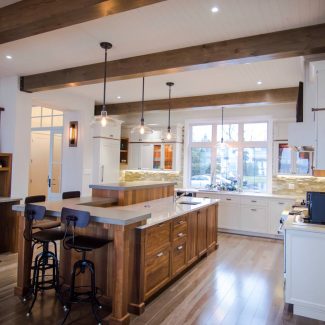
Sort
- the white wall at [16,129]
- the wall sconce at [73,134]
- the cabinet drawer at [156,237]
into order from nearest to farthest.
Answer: the cabinet drawer at [156,237] → the white wall at [16,129] → the wall sconce at [73,134]

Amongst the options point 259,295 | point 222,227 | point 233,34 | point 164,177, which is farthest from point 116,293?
point 164,177

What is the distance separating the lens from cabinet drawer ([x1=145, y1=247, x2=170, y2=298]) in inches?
118

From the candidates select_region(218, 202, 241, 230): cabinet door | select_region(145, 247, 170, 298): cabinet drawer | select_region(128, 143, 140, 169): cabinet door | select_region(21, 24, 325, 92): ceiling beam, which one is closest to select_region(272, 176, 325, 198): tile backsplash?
select_region(218, 202, 241, 230): cabinet door

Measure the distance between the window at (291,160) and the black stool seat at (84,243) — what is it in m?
4.84

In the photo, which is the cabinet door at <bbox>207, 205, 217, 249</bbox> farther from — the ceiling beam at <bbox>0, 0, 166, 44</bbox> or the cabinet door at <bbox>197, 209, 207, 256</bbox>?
the ceiling beam at <bbox>0, 0, 166, 44</bbox>

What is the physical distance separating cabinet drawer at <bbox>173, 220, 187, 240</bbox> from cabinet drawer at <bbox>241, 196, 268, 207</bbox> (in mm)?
2800

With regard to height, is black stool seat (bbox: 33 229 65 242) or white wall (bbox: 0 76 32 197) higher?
white wall (bbox: 0 76 32 197)

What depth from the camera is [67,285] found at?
10.7 ft

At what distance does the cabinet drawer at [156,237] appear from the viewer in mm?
2980

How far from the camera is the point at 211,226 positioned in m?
4.96

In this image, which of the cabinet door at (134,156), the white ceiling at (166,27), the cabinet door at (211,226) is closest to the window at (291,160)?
the cabinet door at (211,226)

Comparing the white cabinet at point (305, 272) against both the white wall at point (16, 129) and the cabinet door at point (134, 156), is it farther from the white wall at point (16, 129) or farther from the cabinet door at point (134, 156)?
the cabinet door at point (134, 156)

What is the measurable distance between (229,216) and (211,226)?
5.21 feet

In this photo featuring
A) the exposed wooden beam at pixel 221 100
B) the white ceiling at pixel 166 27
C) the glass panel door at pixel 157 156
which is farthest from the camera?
the glass panel door at pixel 157 156
